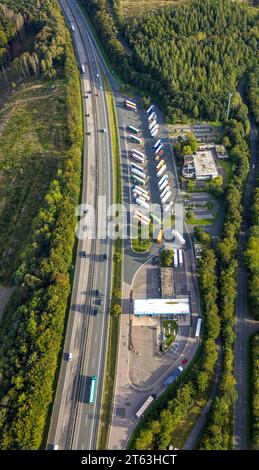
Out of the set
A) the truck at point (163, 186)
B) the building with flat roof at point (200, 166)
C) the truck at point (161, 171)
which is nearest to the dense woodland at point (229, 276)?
the building with flat roof at point (200, 166)

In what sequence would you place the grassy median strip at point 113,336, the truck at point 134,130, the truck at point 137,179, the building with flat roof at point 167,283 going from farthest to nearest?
the truck at point 134,130, the truck at point 137,179, the building with flat roof at point 167,283, the grassy median strip at point 113,336

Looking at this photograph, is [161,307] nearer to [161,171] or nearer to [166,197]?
[166,197]

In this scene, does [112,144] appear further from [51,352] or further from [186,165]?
[51,352]

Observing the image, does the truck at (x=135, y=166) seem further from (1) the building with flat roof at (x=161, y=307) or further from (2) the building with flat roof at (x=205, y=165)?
(1) the building with flat roof at (x=161, y=307)

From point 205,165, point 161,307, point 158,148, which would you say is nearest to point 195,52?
point 158,148

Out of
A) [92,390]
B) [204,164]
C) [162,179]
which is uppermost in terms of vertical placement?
[204,164]

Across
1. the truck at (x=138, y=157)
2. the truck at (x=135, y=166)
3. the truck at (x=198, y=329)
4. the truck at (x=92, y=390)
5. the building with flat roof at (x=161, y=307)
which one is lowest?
the truck at (x=92, y=390)
